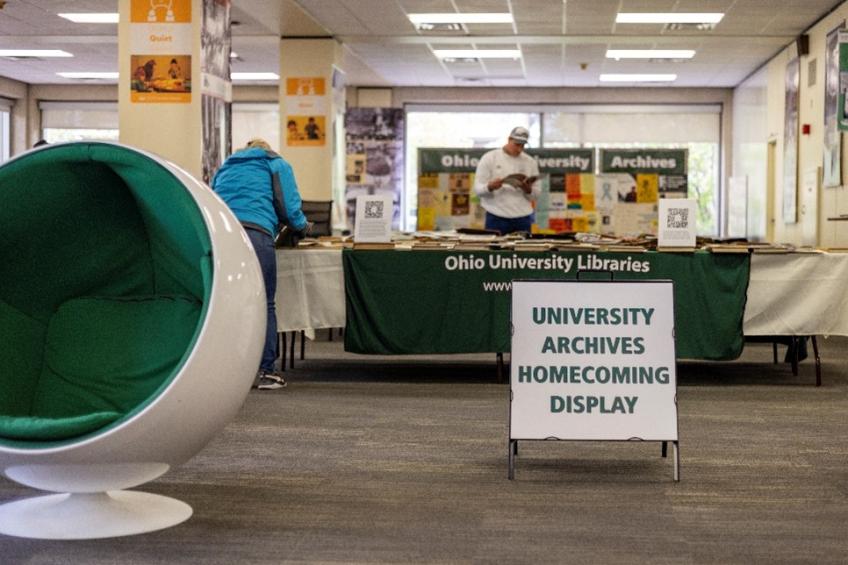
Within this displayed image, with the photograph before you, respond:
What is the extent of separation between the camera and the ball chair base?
332 cm

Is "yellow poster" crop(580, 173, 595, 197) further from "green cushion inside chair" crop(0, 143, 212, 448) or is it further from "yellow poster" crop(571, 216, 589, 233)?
"green cushion inside chair" crop(0, 143, 212, 448)

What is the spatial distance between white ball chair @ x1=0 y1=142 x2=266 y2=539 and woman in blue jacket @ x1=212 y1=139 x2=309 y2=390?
2667 millimetres

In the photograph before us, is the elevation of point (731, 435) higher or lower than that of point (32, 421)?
lower

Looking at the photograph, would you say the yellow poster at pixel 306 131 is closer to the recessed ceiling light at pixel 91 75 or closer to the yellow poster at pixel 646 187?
the yellow poster at pixel 646 187

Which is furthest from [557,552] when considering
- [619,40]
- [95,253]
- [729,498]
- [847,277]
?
[619,40]

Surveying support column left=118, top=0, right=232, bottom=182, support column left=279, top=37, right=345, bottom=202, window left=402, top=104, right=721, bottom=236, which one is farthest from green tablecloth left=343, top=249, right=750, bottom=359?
window left=402, top=104, right=721, bottom=236

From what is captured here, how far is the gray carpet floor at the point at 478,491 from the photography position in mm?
3201

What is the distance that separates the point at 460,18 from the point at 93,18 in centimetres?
392

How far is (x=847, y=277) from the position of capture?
22.2 feet

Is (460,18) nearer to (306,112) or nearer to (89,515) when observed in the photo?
(306,112)

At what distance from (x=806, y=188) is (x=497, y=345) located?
779 cm

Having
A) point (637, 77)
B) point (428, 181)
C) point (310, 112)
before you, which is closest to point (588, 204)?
point (428, 181)

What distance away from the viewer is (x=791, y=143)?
1409cm

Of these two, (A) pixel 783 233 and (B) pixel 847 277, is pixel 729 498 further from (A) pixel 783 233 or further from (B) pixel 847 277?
(A) pixel 783 233
